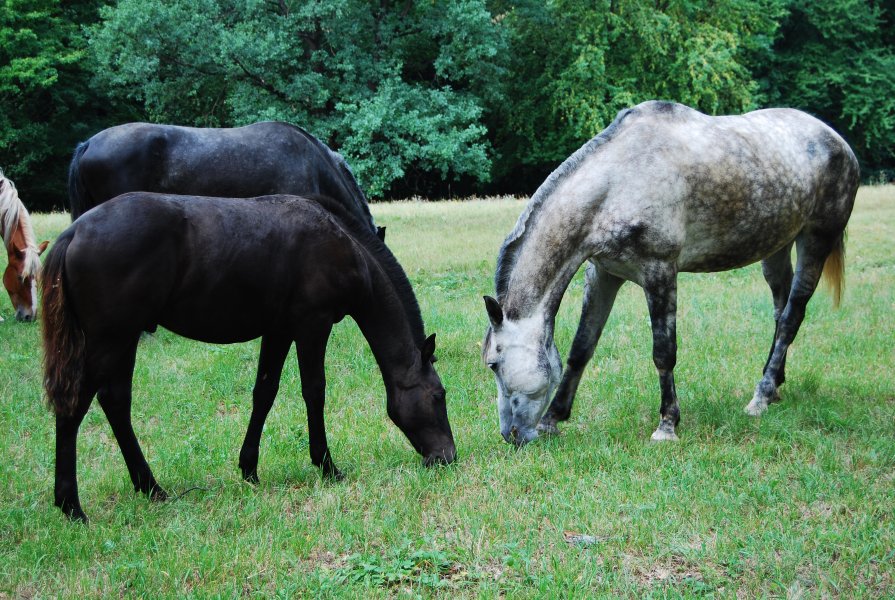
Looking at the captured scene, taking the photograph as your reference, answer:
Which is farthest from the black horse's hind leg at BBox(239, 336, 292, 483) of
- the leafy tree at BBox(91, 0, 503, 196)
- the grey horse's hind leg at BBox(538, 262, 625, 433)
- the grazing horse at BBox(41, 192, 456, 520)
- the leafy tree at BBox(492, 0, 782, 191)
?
the leafy tree at BBox(492, 0, 782, 191)

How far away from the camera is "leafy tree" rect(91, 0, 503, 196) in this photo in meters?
27.2

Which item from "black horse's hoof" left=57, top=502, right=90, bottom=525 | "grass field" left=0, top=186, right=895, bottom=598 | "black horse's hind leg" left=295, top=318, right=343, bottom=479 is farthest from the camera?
"black horse's hind leg" left=295, top=318, right=343, bottom=479

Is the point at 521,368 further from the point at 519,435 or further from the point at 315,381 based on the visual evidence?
the point at 315,381

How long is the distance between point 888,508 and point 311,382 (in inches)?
134

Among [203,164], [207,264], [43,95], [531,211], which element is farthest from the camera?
[43,95]

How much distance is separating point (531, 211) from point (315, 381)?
1.91 meters

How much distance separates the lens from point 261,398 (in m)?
5.11

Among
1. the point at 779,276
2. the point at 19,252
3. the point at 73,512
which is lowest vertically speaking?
the point at 19,252

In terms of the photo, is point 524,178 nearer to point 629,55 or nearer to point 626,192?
point 629,55

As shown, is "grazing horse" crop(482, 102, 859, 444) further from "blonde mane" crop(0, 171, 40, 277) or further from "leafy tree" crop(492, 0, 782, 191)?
"leafy tree" crop(492, 0, 782, 191)

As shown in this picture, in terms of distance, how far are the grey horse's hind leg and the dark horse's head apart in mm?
1175

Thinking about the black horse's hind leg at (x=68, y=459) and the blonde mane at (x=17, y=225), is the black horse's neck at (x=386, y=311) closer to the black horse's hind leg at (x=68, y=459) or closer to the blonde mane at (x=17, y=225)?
the black horse's hind leg at (x=68, y=459)

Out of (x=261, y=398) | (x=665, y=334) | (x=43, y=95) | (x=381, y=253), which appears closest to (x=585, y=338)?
(x=665, y=334)

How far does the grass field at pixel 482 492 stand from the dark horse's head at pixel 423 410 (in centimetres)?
13
